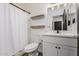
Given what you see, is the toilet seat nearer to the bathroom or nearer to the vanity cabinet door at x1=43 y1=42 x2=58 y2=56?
the bathroom

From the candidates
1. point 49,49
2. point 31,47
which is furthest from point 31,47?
point 49,49

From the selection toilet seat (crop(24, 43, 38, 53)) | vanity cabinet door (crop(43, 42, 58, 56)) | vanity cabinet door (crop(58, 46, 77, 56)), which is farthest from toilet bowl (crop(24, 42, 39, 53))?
vanity cabinet door (crop(58, 46, 77, 56))

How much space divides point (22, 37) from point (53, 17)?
71cm

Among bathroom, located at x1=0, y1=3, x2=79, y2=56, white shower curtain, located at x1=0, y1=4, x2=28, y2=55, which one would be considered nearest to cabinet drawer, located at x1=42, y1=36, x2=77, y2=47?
bathroom, located at x1=0, y1=3, x2=79, y2=56

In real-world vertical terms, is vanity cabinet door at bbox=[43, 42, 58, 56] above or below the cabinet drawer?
below

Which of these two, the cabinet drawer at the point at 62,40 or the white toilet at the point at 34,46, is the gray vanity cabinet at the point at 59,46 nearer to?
the cabinet drawer at the point at 62,40

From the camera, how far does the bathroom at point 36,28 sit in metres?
1.39

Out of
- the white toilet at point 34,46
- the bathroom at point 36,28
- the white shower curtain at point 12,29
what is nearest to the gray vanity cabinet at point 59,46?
the bathroom at point 36,28

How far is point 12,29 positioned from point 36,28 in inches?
17.9

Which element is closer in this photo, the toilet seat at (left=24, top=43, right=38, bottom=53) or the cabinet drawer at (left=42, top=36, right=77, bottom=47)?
the cabinet drawer at (left=42, top=36, right=77, bottom=47)

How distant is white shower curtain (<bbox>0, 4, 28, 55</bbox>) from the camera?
1408mm

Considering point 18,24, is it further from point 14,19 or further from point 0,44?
point 0,44

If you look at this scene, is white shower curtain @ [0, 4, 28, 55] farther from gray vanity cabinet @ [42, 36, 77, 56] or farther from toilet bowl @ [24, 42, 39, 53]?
gray vanity cabinet @ [42, 36, 77, 56]

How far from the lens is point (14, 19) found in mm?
1586
